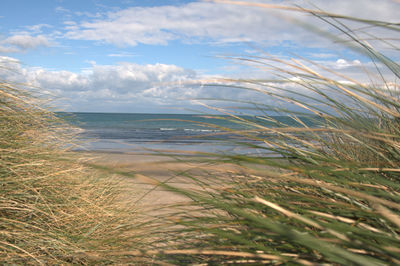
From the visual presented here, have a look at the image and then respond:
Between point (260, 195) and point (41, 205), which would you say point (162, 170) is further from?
point (260, 195)

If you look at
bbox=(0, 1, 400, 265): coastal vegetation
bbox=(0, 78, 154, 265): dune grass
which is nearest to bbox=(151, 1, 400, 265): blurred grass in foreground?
bbox=(0, 1, 400, 265): coastal vegetation

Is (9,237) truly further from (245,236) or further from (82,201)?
(245,236)

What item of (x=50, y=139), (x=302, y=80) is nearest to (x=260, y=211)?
(x=302, y=80)

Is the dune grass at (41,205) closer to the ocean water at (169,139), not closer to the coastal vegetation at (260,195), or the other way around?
the coastal vegetation at (260,195)

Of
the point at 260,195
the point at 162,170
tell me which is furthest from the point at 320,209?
the point at 162,170

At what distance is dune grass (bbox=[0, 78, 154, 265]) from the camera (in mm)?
1826

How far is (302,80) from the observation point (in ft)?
5.24

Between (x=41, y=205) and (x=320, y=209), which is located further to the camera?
(x=41, y=205)

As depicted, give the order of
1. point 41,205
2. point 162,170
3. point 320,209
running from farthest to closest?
1. point 162,170
2. point 41,205
3. point 320,209

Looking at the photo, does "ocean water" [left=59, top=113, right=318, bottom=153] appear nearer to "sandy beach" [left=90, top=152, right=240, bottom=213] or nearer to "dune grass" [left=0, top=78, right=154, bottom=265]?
"sandy beach" [left=90, top=152, right=240, bottom=213]

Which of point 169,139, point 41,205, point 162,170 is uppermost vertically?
point 169,139

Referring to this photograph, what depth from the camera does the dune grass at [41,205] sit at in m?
1.83

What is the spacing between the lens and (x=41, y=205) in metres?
2.14

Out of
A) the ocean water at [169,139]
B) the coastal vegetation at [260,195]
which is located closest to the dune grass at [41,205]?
the coastal vegetation at [260,195]
